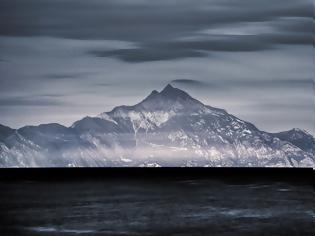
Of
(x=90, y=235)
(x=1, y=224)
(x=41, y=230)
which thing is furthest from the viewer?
(x=1, y=224)

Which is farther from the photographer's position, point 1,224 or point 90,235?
point 1,224

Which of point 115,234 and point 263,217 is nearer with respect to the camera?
point 115,234

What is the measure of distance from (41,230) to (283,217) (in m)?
31.4

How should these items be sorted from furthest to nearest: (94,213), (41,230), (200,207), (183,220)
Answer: (200,207) < (94,213) < (183,220) < (41,230)

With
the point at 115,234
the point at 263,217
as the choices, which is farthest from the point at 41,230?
the point at 263,217

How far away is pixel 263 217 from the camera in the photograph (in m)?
76.9

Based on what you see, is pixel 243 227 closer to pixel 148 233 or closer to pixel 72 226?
pixel 148 233

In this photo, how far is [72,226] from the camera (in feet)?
215

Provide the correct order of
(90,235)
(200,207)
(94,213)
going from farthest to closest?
(200,207)
(94,213)
(90,235)

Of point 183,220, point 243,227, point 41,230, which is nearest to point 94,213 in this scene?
point 183,220

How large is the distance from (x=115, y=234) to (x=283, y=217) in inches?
1049

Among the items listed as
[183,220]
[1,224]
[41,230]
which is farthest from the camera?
[183,220]

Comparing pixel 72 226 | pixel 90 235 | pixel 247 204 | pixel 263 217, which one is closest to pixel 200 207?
pixel 247 204

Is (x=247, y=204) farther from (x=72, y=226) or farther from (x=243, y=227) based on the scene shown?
(x=72, y=226)
